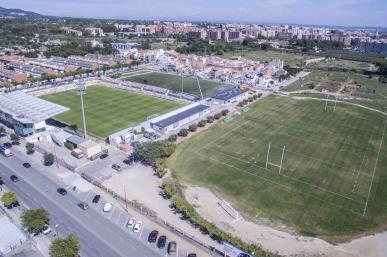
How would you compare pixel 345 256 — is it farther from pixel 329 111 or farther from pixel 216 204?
pixel 329 111

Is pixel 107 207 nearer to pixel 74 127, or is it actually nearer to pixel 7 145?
pixel 7 145

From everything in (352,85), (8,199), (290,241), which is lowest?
(290,241)

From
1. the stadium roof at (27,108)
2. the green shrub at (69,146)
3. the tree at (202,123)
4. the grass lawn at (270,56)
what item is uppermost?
the grass lawn at (270,56)

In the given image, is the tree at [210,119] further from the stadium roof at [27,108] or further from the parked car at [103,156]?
the stadium roof at [27,108]

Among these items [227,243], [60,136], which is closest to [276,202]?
[227,243]

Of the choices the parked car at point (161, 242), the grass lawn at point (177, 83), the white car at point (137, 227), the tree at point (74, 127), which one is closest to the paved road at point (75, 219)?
the parked car at point (161, 242)

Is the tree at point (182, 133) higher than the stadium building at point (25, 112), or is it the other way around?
the stadium building at point (25, 112)

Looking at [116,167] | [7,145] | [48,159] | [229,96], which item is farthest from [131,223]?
[229,96]
